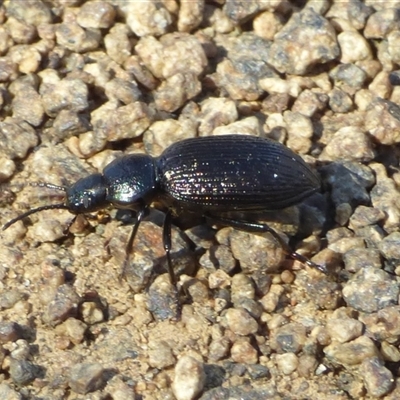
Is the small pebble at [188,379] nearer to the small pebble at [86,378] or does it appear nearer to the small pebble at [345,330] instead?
the small pebble at [86,378]

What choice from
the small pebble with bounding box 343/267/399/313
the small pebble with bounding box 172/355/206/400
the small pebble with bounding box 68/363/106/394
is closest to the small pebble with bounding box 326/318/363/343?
the small pebble with bounding box 343/267/399/313

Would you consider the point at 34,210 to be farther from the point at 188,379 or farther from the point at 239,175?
the point at 188,379

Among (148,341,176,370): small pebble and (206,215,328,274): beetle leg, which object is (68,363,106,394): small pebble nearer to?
(148,341,176,370): small pebble

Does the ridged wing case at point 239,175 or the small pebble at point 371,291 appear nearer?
the small pebble at point 371,291

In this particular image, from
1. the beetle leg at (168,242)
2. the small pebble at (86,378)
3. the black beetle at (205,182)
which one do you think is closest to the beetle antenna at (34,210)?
the black beetle at (205,182)

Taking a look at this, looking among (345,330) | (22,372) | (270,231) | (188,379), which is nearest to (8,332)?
(22,372)

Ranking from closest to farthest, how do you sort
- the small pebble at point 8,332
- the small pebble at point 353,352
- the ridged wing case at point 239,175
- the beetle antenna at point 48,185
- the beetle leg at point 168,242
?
the small pebble at point 353,352 → the small pebble at point 8,332 → the beetle leg at point 168,242 → the ridged wing case at point 239,175 → the beetle antenna at point 48,185
